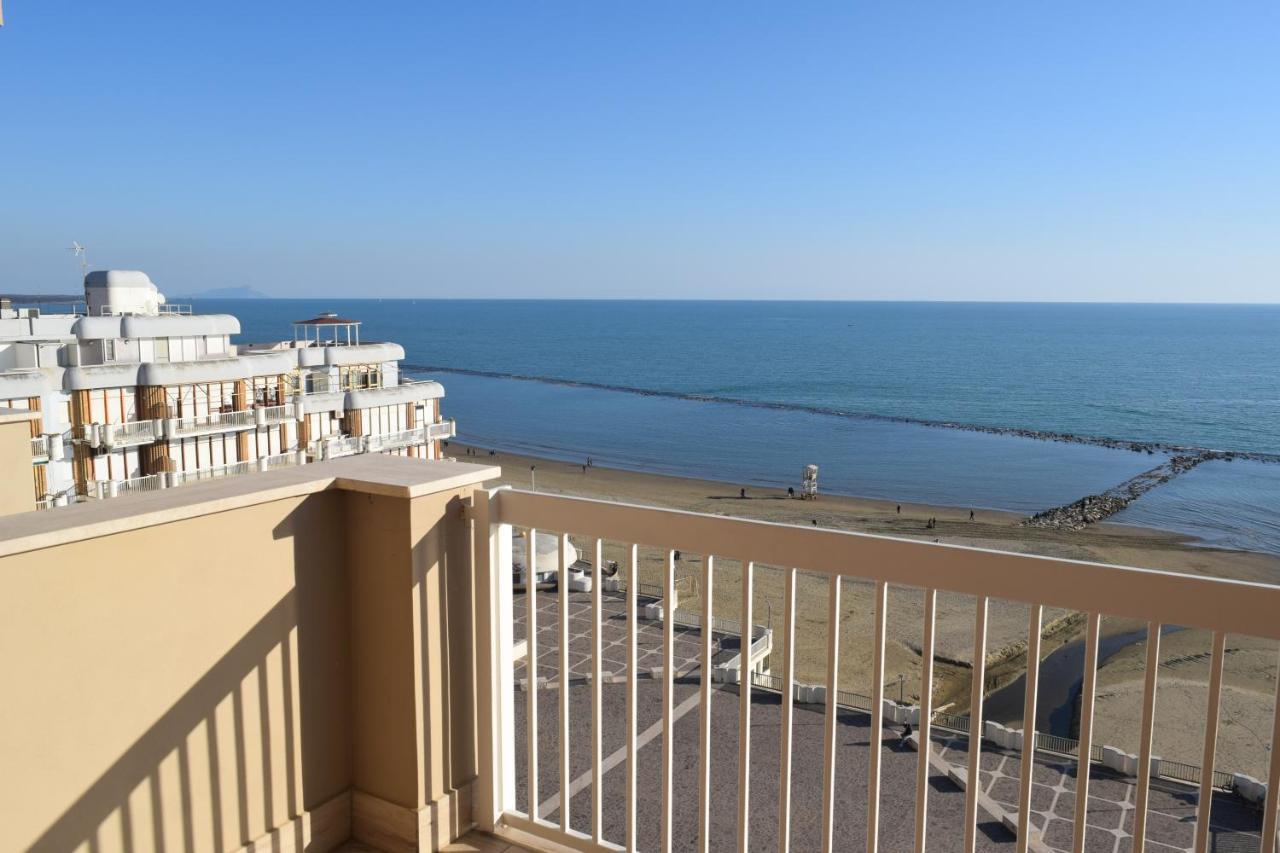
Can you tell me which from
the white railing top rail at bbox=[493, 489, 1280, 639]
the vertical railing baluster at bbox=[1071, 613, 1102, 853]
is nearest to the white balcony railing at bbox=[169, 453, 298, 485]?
the white railing top rail at bbox=[493, 489, 1280, 639]

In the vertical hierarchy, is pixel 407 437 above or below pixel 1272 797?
below

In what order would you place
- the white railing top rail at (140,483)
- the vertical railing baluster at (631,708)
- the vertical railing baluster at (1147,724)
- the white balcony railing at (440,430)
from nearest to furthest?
1. the vertical railing baluster at (1147,724)
2. the vertical railing baluster at (631,708)
3. the white railing top rail at (140,483)
4. the white balcony railing at (440,430)

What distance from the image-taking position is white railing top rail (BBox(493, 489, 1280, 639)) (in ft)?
6.01

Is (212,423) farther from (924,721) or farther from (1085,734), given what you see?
(1085,734)

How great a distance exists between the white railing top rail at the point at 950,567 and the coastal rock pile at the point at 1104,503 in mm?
29025

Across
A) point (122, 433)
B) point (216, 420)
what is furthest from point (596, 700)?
point (216, 420)

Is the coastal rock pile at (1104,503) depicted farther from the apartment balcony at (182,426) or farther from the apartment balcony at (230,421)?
the apartment balcony at (182,426)

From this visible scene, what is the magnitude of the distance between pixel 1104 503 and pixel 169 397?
28882 mm

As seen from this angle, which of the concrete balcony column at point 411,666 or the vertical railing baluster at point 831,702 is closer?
the vertical railing baluster at point 831,702

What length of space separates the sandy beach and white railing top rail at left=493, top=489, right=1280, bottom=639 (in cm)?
1050

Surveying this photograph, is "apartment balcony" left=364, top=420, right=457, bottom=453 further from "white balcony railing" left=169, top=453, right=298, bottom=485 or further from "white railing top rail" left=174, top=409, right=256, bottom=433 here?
"white railing top rail" left=174, top=409, right=256, bottom=433

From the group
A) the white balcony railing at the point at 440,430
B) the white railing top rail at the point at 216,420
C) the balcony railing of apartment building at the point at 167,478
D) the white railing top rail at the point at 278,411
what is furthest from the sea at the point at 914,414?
the white railing top rail at the point at 216,420

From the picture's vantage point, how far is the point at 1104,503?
104 ft

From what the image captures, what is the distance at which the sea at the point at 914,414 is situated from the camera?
3512 centimetres
